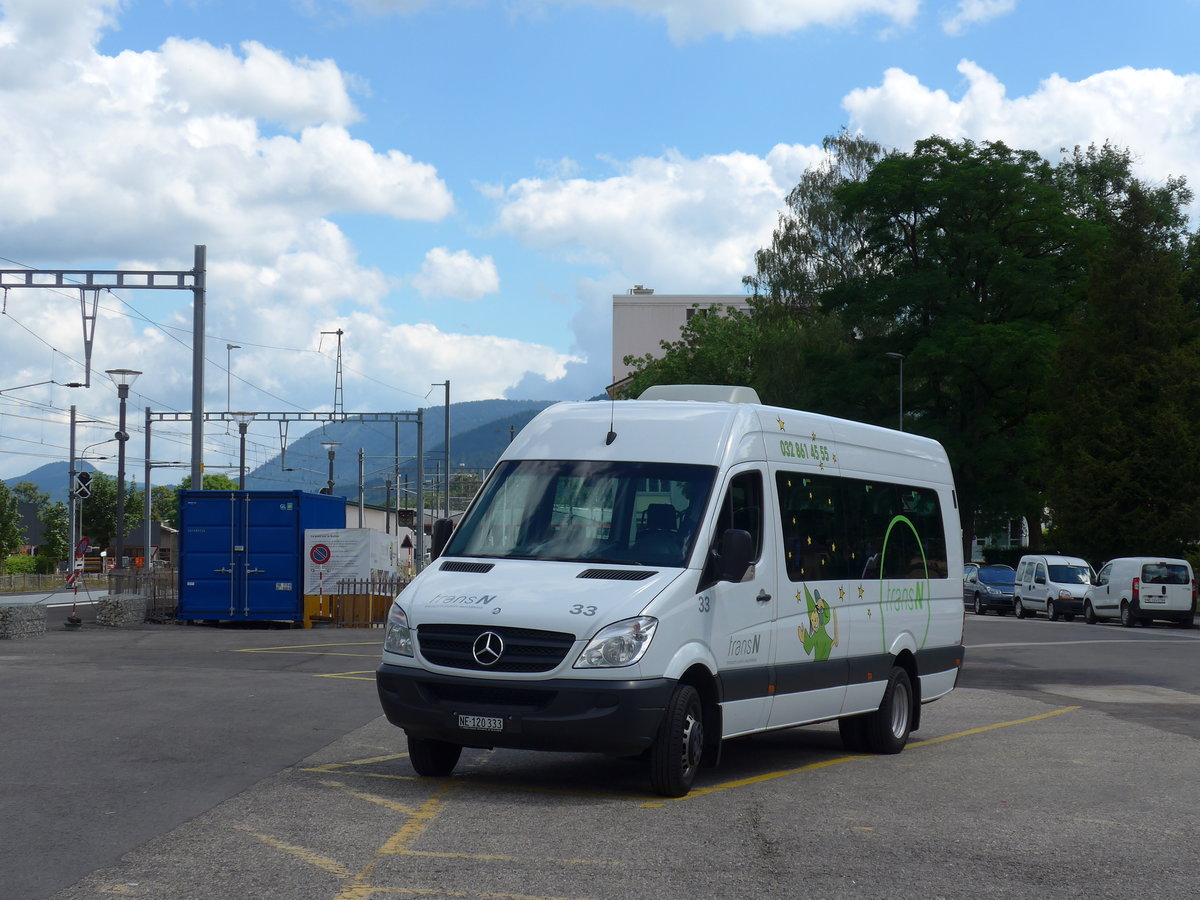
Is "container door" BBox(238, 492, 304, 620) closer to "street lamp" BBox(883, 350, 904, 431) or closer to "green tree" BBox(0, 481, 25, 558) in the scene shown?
"street lamp" BBox(883, 350, 904, 431)

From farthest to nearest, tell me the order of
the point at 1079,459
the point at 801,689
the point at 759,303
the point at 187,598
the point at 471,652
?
the point at 759,303 < the point at 1079,459 < the point at 187,598 < the point at 801,689 < the point at 471,652

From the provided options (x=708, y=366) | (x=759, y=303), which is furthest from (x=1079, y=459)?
(x=708, y=366)

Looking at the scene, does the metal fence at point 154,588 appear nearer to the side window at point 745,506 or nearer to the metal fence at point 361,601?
the metal fence at point 361,601

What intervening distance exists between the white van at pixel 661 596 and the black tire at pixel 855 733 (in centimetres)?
1

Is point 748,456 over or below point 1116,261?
below

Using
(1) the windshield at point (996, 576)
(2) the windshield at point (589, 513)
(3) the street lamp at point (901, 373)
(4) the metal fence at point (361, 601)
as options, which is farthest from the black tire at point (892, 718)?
(3) the street lamp at point (901, 373)

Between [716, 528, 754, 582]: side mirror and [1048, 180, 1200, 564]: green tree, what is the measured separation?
44.4 m

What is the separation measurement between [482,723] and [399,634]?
0.86 metres

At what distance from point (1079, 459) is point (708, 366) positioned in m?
24.4

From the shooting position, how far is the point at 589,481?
1012 cm

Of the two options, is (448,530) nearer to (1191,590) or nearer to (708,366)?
(1191,590)

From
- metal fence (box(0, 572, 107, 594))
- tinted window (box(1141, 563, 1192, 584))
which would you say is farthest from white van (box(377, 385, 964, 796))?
metal fence (box(0, 572, 107, 594))

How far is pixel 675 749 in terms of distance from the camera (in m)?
9.00

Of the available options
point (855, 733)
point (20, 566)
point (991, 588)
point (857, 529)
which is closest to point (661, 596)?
point (857, 529)
